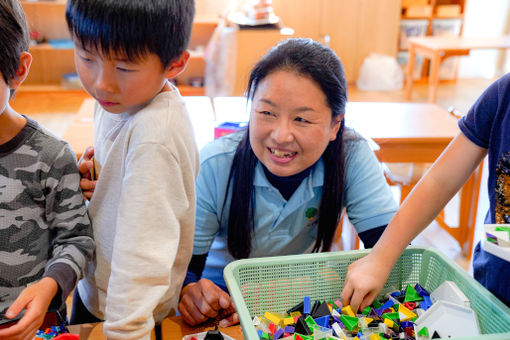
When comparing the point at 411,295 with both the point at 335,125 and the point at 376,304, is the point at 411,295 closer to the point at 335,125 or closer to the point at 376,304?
the point at 376,304

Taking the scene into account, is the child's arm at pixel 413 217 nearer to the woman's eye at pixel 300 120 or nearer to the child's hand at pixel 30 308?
the woman's eye at pixel 300 120

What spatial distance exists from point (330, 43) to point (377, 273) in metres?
5.44

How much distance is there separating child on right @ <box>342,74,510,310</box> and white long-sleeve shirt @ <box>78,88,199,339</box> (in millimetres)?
344

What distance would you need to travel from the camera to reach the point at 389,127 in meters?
2.30

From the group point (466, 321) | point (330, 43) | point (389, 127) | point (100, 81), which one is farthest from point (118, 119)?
point (330, 43)

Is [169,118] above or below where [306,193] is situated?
above

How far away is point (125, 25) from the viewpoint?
0.70 metres

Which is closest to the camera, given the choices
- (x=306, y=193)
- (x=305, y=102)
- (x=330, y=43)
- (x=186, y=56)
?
(x=186, y=56)

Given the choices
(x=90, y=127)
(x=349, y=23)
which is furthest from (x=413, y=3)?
(x=90, y=127)

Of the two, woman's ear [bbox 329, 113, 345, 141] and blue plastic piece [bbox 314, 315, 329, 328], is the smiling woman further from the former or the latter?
blue plastic piece [bbox 314, 315, 329, 328]

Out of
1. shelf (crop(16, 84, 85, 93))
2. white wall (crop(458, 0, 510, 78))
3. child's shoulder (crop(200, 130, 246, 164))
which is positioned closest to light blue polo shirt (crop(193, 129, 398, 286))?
child's shoulder (crop(200, 130, 246, 164))

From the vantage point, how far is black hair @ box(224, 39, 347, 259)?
40.2 inches

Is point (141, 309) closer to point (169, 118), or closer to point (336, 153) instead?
point (169, 118)

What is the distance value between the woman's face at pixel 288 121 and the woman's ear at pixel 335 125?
0.6 inches
